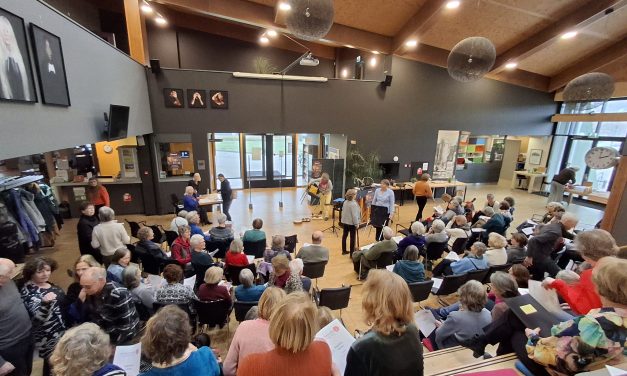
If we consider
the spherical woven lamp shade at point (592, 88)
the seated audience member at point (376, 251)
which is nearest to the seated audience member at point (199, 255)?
the seated audience member at point (376, 251)

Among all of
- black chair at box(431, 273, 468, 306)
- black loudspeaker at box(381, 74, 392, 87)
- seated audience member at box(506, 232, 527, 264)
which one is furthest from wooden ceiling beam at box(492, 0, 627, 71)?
black chair at box(431, 273, 468, 306)

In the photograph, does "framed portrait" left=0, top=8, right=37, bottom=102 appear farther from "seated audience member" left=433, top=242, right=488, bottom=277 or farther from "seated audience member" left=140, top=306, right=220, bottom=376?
"seated audience member" left=433, top=242, right=488, bottom=277

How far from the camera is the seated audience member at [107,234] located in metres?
4.15

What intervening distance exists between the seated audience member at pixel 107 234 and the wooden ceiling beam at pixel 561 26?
32.6 feet

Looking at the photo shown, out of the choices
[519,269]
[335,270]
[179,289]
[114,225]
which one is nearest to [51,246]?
[114,225]

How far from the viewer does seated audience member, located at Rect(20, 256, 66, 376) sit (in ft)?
8.11

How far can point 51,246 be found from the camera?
607 cm

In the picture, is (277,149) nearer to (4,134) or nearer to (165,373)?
(4,134)

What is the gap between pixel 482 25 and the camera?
7.23 metres

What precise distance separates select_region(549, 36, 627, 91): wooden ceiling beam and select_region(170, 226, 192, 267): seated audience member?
40.6 feet

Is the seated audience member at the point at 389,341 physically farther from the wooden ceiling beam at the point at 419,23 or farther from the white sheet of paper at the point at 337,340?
the wooden ceiling beam at the point at 419,23

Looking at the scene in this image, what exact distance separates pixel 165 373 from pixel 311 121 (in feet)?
27.2

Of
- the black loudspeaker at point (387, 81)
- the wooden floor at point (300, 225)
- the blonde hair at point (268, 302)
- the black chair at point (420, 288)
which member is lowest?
the wooden floor at point (300, 225)

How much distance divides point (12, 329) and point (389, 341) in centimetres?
301
